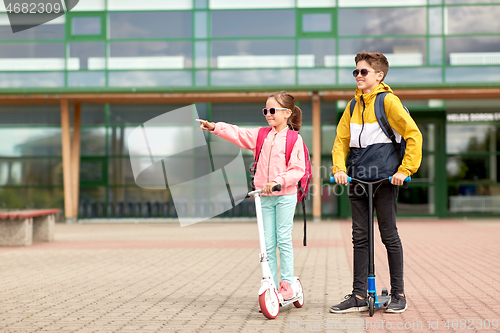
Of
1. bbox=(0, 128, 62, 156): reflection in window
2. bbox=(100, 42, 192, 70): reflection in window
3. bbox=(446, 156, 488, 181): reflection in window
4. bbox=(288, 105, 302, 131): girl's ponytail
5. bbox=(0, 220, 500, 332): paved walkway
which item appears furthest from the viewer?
bbox=(0, 128, 62, 156): reflection in window

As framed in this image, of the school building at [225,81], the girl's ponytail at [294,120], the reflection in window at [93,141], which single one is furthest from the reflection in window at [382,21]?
the girl's ponytail at [294,120]

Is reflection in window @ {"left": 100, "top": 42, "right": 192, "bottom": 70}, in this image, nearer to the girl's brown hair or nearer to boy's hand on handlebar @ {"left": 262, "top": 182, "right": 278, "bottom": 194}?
the girl's brown hair

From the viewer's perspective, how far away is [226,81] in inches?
735

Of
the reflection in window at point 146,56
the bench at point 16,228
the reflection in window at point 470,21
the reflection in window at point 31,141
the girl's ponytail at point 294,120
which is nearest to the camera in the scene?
the girl's ponytail at point 294,120

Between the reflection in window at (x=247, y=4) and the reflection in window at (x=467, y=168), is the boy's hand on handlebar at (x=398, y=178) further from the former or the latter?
the reflection in window at (x=467, y=168)

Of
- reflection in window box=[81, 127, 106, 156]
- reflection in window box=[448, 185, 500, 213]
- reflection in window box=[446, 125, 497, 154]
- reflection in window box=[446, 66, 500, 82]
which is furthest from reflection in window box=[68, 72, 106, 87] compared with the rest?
reflection in window box=[448, 185, 500, 213]

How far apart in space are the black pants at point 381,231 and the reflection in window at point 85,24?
1587 centimetres

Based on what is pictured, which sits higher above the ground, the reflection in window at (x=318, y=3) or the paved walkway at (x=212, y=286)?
the reflection in window at (x=318, y=3)

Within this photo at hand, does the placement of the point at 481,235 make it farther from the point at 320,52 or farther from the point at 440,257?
the point at 320,52

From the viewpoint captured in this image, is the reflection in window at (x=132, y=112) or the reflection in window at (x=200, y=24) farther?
the reflection in window at (x=132, y=112)

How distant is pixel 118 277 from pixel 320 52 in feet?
41.3

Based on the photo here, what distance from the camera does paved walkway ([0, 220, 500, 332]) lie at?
15.3 ft

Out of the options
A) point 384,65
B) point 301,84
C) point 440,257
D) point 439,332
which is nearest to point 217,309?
point 439,332

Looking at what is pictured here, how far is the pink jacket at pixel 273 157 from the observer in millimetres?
4930
